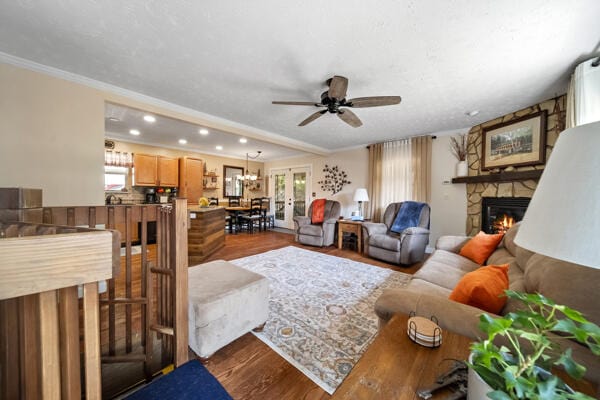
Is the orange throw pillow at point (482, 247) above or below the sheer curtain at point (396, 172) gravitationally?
below

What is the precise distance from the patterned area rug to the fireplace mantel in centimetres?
205

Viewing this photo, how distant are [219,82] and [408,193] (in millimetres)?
3924

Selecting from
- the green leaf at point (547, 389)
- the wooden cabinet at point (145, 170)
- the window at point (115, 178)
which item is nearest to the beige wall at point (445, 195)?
the green leaf at point (547, 389)

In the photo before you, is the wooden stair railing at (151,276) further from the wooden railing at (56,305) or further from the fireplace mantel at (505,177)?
the fireplace mantel at (505,177)

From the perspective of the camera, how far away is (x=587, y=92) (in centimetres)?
183

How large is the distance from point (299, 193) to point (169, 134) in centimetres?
374

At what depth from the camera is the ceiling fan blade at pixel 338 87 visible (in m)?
1.87

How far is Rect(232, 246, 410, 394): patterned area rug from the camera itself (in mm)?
1465

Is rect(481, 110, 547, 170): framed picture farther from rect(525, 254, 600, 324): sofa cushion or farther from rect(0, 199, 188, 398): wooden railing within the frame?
rect(0, 199, 188, 398): wooden railing

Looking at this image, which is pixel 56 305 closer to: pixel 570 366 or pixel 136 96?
pixel 570 366

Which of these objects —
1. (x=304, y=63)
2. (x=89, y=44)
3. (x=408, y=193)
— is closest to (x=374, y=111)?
(x=304, y=63)

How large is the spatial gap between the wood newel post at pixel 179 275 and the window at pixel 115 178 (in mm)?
4783

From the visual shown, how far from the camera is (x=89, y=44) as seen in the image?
5.71 ft

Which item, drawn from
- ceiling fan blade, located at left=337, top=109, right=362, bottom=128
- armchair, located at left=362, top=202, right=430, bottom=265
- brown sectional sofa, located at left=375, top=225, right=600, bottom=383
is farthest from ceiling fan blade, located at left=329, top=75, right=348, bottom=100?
armchair, located at left=362, top=202, right=430, bottom=265
